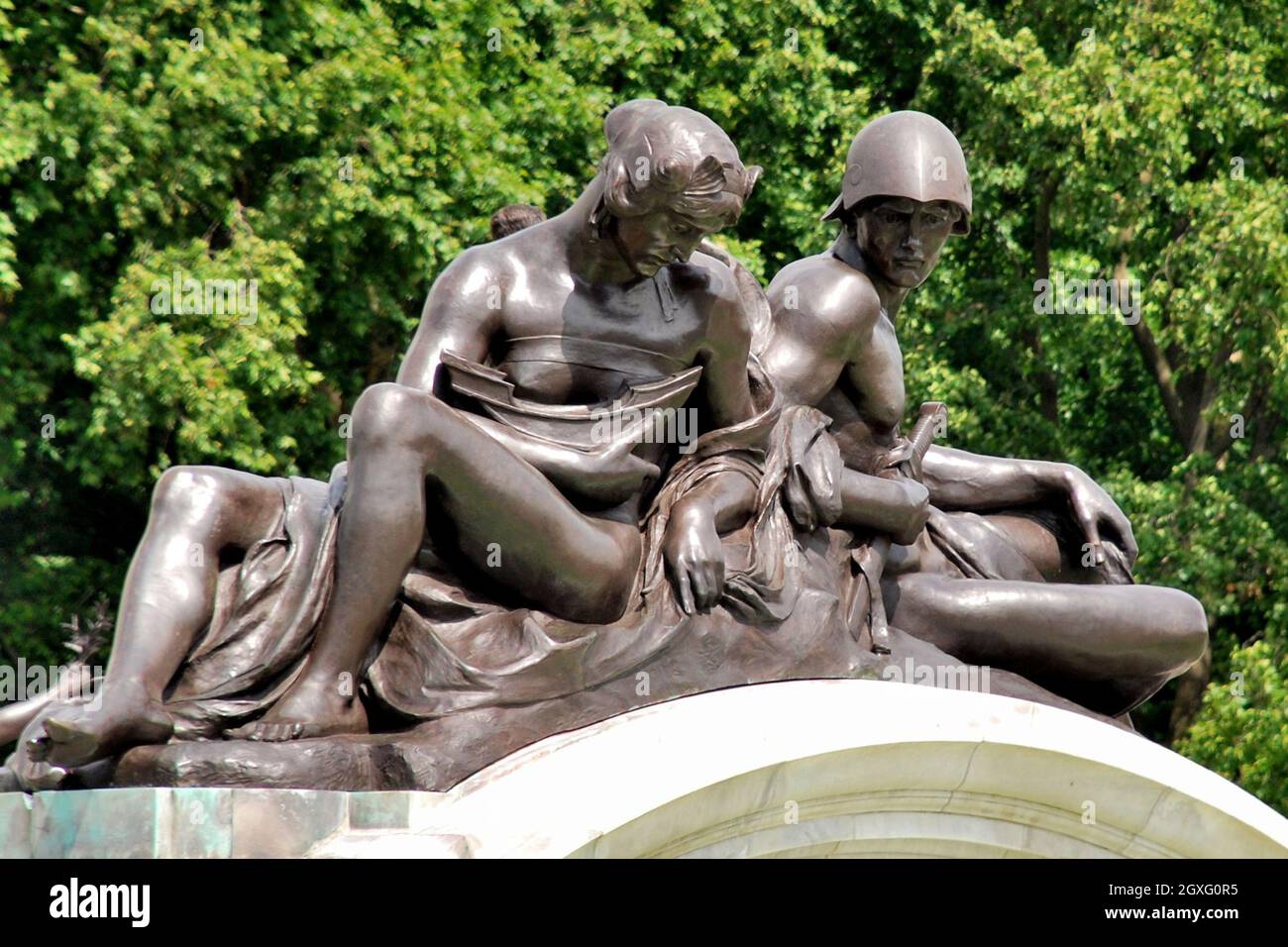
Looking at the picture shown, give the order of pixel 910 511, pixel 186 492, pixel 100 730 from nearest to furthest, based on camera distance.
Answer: pixel 100 730
pixel 186 492
pixel 910 511

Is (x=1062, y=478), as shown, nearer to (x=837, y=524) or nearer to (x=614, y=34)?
(x=837, y=524)

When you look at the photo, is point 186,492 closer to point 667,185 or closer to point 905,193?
point 667,185

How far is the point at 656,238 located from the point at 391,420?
0.90 metres

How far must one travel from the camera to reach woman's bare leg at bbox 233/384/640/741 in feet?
17.1

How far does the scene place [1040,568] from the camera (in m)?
6.96

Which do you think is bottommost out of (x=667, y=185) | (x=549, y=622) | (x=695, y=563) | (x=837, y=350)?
(x=549, y=622)

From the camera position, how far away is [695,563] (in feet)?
18.8

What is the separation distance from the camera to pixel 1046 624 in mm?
→ 6395

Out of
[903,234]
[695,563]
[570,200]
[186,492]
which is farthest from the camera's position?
[570,200]

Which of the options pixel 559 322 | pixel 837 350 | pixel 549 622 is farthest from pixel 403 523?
pixel 837 350

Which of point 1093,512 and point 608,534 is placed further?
point 1093,512

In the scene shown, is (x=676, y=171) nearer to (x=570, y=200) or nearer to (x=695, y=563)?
(x=695, y=563)

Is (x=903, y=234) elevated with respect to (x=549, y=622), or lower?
elevated

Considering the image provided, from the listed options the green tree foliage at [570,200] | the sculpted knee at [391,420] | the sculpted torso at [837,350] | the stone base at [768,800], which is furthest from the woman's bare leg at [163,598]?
the green tree foliage at [570,200]
